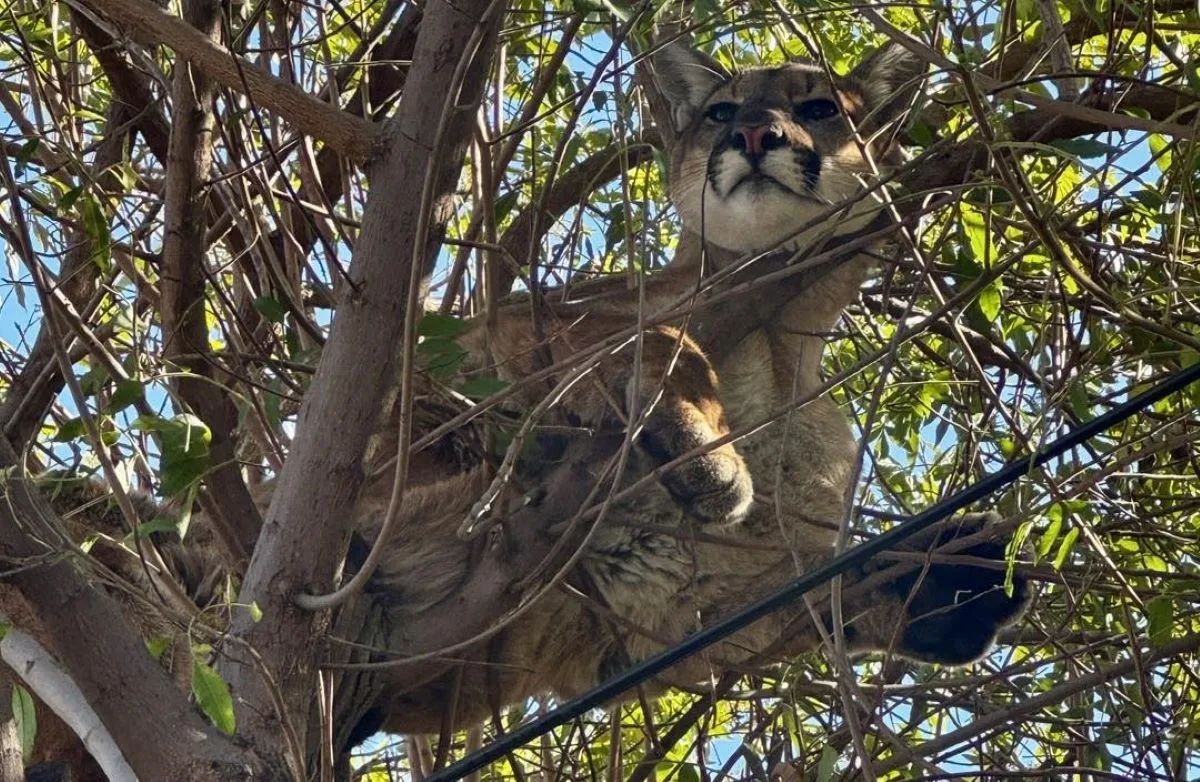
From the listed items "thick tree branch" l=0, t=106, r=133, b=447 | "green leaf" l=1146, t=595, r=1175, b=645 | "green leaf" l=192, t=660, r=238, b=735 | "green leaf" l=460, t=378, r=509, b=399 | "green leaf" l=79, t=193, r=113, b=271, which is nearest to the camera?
"green leaf" l=192, t=660, r=238, b=735

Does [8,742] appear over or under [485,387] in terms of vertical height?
under

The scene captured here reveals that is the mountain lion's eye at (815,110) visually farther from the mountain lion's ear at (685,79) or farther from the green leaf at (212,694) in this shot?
the green leaf at (212,694)

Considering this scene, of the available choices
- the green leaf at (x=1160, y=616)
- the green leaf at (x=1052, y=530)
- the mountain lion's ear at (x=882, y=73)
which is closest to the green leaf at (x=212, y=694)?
the green leaf at (x=1052, y=530)

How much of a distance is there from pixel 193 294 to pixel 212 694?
1.35m

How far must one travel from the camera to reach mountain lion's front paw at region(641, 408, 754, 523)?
390 centimetres

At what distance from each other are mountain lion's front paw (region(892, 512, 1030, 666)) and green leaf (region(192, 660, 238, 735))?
230 cm

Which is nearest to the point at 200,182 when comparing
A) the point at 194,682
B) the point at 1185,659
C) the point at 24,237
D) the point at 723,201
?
the point at 24,237

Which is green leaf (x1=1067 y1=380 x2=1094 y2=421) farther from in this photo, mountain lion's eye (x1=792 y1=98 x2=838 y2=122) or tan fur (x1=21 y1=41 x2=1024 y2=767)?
mountain lion's eye (x1=792 y1=98 x2=838 y2=122)

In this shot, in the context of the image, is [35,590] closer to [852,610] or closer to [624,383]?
[624,383]

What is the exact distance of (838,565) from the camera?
9.14 ft

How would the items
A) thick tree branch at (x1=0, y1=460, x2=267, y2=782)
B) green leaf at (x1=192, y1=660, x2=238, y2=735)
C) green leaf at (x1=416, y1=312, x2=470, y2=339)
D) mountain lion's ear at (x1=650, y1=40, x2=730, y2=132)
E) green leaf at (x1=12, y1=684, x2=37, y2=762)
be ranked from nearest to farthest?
1. green leaf at (x1=192, y1=660, x2=238, y2=735)
2. thick tree branch at (x1=0, y1=460, x2=267, y2=782)
3. green leaf at (x1=12, y1=684, x2=37, y2=762)
4. green leaf at (x1=416, y1=312, x2=470, y2=339)
5. mountain lion's ear at (x1=650, y1=40, x2=730, y2=132)

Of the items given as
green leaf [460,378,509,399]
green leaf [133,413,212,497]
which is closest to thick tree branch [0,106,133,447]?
green leaf [133,413,212,497]

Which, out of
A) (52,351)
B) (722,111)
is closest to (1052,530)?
(722,111)

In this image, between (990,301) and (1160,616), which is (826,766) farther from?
(990,301)
